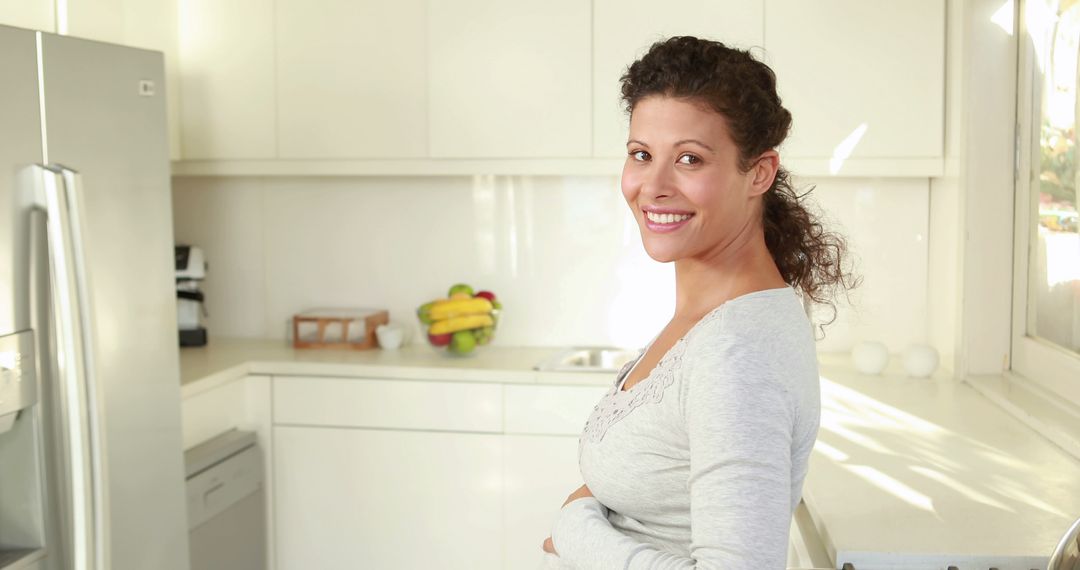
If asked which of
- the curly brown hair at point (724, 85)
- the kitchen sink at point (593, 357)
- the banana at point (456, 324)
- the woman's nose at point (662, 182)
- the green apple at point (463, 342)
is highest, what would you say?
the curly brown hair at point (724, 85)

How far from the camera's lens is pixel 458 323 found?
330cm

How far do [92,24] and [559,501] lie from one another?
181 centimetres

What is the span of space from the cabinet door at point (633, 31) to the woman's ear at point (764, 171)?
1.98 metres

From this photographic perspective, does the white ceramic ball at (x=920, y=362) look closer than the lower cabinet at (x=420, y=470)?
Yes

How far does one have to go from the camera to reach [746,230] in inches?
45.9

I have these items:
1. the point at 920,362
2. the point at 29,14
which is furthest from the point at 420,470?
the point at 29,14

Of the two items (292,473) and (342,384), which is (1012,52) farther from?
(292,473)

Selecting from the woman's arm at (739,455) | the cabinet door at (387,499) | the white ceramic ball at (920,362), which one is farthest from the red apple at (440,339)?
the woman's arm at (739,455)

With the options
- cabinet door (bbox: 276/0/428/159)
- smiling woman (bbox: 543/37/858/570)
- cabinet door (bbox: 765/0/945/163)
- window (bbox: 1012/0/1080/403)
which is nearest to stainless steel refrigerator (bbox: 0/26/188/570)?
cabinet door (bbox: 276/0/428/159)

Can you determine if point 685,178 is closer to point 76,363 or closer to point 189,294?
point 76,363

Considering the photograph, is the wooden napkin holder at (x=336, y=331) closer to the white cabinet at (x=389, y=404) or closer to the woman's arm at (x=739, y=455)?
the white cabinet at (x=389, y=404)

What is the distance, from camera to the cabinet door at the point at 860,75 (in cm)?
306

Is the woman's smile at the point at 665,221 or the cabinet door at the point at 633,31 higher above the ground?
the cabinet door at the point at 633,31

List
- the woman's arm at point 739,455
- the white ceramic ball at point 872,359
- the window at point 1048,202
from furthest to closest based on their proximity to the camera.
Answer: the white ceramic ball at point 872,359 → the window at point 1048,202 → the woman's arm at point 739,455
